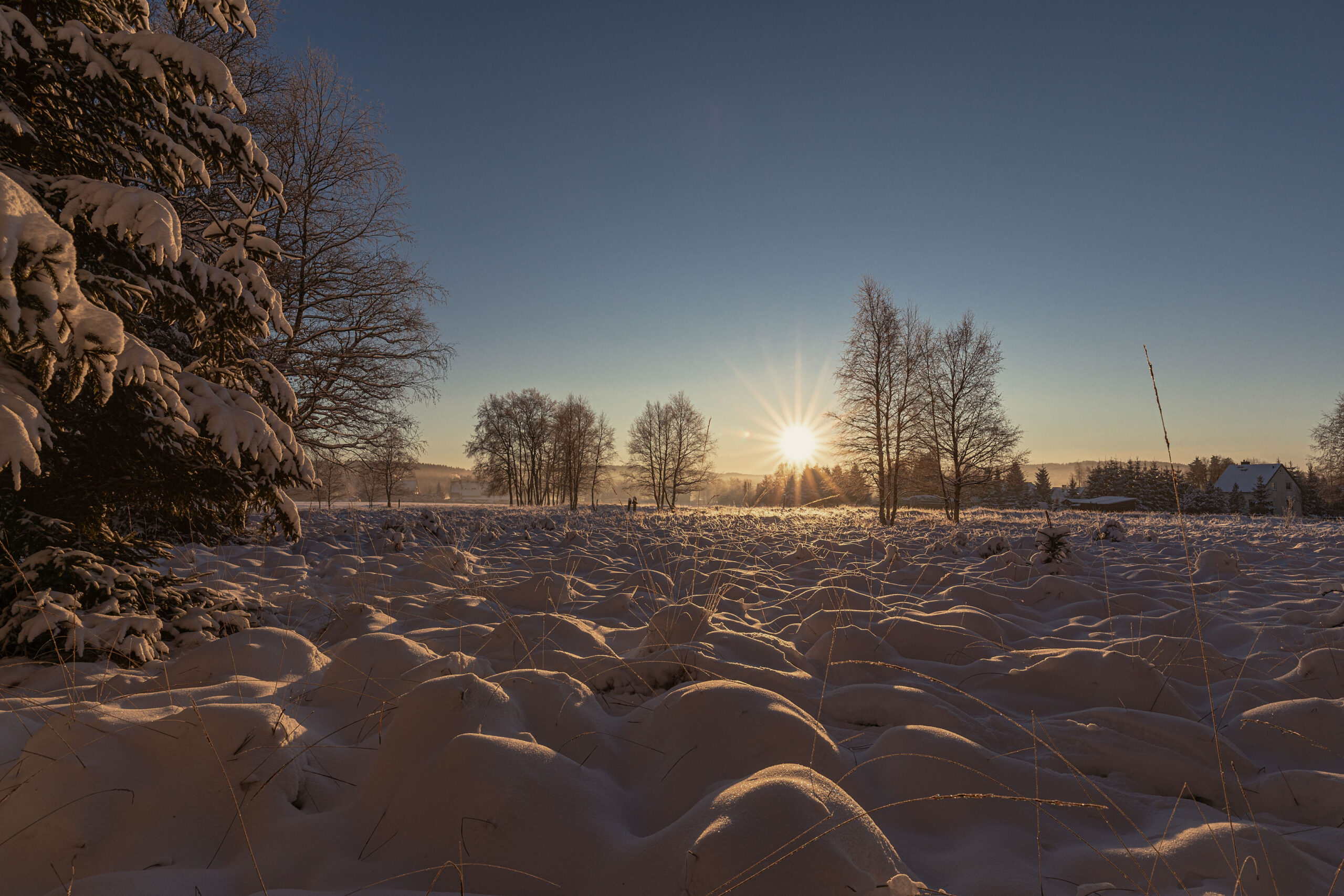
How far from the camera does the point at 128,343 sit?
7.69 ft

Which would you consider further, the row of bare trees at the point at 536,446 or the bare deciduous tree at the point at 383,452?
the row of bare trees at the point at 536,446

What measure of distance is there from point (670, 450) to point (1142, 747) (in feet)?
128

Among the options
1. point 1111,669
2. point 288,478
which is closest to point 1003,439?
point 1111,669

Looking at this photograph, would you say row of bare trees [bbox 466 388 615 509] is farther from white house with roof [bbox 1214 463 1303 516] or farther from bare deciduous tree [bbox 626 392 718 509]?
white house with roof [bbox 1214 463 1303 516]

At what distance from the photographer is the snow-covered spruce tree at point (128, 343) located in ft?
7.59

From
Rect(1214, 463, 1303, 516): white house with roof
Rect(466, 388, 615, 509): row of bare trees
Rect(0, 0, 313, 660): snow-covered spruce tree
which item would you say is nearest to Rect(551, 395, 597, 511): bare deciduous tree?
Rect(466, 388, 615, 509): row of bare trees

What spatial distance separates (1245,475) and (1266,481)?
1572 mm

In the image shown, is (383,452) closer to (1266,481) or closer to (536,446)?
(536,446)

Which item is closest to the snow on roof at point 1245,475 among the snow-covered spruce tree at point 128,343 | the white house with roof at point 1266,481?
the white house with roof at point 1266,481

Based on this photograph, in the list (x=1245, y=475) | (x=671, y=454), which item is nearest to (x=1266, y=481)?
(x=1245, y=475)

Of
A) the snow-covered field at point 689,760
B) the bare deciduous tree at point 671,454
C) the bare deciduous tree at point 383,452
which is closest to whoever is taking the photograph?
the snow-covered field at point 689,760

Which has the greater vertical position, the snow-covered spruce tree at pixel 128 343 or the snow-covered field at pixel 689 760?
the snow-covered spruce tree at pixel 128 343

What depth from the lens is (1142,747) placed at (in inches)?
72.6

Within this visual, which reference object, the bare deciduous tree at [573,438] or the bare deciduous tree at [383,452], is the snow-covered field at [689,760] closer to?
the bare deciduous tree at [383,452]
